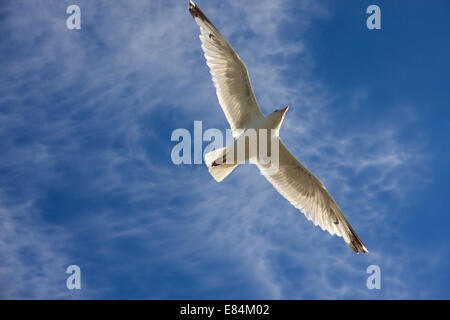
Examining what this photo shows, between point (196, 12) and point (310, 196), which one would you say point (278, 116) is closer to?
point (310, 196)

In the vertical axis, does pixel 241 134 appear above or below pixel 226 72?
below

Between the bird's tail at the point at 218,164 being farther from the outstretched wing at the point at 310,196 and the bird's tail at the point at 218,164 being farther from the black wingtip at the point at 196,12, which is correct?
the black wingtip at the point at 196,12

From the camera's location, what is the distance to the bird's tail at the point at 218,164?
1018cm

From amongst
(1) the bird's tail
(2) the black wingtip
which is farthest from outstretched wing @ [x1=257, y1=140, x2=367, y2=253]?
(2) the black wingtip

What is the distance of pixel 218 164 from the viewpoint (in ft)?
33.4

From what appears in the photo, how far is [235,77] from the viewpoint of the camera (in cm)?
1034

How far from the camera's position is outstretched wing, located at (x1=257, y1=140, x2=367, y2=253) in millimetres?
10898

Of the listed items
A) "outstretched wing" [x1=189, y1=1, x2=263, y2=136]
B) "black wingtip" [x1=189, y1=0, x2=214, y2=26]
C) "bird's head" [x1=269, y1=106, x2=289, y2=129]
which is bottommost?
"bird's head" [x1=269, y1=106, x2=289, y2=129]

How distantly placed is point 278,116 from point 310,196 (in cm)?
207

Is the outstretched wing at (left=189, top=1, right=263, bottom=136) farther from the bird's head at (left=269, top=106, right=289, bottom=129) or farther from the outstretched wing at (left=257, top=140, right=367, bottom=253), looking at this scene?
the outstretched wing at (left=257, top=140, right=367, bottom=253)

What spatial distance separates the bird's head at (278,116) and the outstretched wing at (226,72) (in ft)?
1.44

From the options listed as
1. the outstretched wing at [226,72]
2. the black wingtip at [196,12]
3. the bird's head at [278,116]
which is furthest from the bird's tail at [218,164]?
the black wingtip at [196,12]

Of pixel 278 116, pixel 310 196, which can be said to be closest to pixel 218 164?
pixel 278 116
